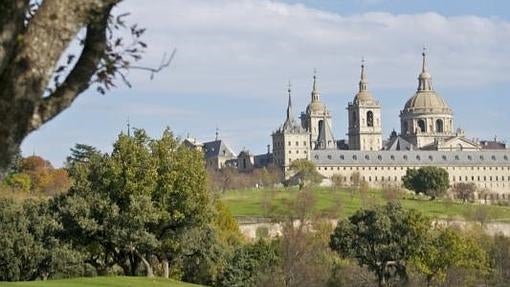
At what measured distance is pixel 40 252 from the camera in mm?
36375

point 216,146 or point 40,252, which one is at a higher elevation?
point 216,146

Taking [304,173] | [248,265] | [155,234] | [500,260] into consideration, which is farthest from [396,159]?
[155,234]

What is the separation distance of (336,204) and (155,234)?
74.6 m

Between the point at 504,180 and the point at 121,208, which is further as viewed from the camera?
the point at 504,180

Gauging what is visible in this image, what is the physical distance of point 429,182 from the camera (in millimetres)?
137125

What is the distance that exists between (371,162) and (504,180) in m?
25.4

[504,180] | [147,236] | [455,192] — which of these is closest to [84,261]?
[147,236]

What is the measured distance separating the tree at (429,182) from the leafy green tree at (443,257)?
8455 cm

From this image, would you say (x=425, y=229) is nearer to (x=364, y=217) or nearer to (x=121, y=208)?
(x=364, y=217)

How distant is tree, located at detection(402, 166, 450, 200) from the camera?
446ft

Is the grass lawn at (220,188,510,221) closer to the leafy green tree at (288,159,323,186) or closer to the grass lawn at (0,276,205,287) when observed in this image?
the leafy green tree at (288,159,323,186)

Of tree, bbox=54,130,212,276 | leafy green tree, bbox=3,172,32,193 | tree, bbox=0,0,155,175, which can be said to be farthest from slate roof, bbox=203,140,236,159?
tree, bbox=0,0,155,175

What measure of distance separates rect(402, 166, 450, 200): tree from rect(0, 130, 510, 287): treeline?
87795 mm

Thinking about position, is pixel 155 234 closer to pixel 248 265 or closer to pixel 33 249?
pixel 33 249
